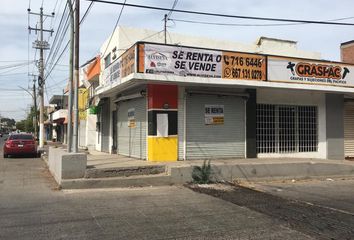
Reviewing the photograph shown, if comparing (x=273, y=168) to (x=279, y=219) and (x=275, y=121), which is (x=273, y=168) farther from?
(x=279, y=219)

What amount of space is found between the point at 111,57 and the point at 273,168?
34.7 feet

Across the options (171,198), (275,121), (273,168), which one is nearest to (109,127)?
(275,121)

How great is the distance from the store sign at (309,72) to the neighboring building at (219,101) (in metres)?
0.04

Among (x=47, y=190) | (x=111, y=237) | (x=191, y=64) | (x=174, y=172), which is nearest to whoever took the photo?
(x=111, y=237)

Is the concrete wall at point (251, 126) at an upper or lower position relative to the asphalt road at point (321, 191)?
upper

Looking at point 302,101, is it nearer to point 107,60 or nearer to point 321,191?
point 321,191

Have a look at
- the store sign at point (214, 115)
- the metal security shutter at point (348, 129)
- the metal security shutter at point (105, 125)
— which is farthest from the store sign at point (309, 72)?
the metal security shutter at point (105, 125)

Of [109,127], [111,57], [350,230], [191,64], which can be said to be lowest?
[350,230]

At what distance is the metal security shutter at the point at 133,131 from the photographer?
55.6ft

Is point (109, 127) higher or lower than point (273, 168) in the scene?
higher

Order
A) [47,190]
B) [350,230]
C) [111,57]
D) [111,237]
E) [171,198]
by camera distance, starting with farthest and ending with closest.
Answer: [111,57], [47,190], [171,198], [350,230], [111,237]

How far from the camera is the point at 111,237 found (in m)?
7.42

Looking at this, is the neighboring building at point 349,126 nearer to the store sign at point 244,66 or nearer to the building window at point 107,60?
the store sign at point 244,66

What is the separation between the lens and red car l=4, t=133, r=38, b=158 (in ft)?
92.2
